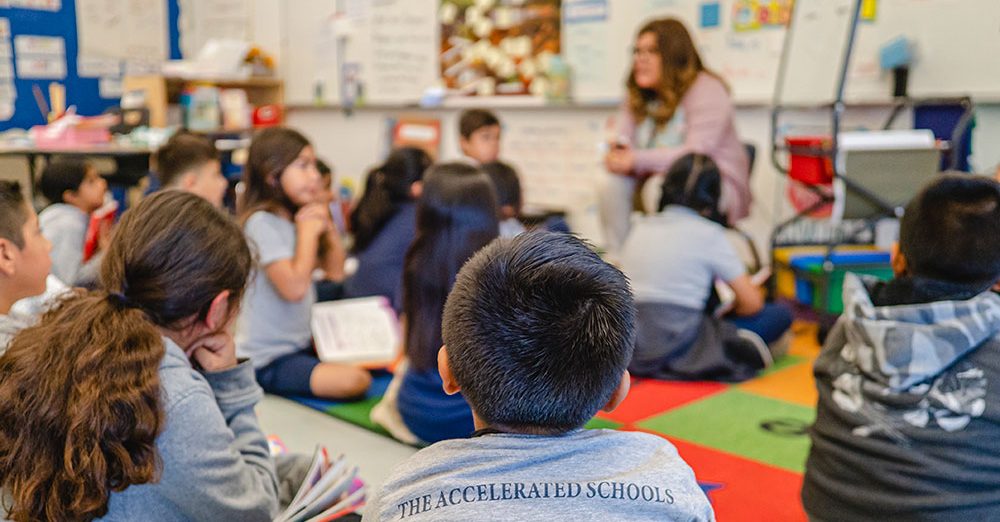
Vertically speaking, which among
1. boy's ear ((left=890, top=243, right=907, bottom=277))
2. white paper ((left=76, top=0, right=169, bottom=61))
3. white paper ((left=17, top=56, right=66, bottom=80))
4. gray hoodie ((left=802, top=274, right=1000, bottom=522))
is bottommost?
gray hoodie ((left=802, top=274, right=1000, bottom=522))

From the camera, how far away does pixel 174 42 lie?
20.9 ft

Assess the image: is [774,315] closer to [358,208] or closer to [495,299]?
[358,208]

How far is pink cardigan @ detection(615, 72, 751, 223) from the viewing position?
3.46m

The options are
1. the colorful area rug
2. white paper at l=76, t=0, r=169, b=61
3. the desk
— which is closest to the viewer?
the colorful area rug

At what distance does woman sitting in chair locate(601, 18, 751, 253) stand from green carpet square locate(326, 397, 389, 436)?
5.23 ft

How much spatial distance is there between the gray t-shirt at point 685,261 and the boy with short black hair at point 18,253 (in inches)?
68.3

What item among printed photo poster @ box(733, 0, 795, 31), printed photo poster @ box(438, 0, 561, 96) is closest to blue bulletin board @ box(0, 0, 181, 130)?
printed photo poster @ box(438, 0, 561, 96)

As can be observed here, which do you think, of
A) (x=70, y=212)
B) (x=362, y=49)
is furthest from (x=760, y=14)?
(x=70, y=212)

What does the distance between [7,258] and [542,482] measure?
1.10 metres

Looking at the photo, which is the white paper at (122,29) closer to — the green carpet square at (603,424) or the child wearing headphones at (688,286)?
the child wearing headphones at (688,286)

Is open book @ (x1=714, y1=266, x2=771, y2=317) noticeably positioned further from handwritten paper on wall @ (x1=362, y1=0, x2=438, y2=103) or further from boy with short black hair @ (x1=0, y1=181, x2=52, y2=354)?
handwritten paper on wall @ (x1=362, y1=0, x2=438, y2=103)

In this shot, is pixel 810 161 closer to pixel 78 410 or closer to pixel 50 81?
pixel 78 410

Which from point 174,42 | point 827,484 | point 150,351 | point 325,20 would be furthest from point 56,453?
point 174,42

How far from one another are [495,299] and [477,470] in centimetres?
15
